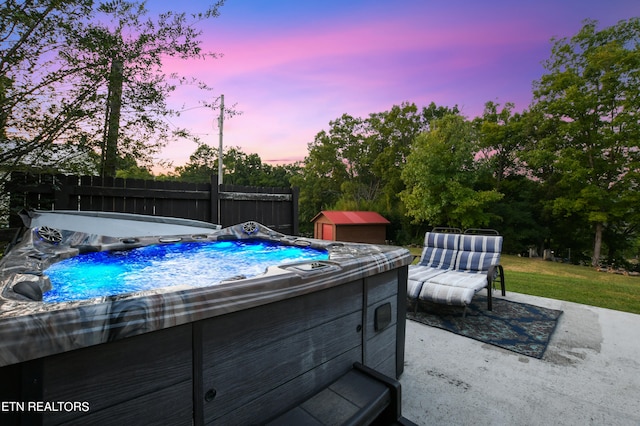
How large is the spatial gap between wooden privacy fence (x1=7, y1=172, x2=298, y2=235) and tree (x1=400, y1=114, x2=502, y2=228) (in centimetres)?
1046

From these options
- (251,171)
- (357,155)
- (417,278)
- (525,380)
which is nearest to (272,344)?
(525,380)

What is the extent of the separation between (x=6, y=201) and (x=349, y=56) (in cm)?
781

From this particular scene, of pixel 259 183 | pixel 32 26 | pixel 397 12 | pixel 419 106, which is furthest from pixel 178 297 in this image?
pixel 259 183

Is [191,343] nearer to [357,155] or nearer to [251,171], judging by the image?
[357,155]

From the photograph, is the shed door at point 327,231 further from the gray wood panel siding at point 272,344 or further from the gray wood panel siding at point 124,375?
the gray wood panel siding at point 124,375

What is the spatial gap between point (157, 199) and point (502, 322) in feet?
15.5

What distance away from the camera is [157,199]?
4395mm

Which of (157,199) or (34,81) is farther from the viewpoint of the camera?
(157,199)

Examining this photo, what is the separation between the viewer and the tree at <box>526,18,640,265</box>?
10797mm

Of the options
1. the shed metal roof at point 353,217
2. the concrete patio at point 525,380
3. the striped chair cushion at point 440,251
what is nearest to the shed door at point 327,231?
the shed metal roof at point 353,217

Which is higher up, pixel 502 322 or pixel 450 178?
pixel 450 178

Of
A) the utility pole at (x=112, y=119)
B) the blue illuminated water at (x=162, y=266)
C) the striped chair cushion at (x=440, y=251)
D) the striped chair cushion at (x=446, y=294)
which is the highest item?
the utility pole at (x=112, y=119)

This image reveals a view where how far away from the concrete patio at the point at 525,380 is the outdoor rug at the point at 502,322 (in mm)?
98

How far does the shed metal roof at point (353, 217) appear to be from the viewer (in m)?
16.2
